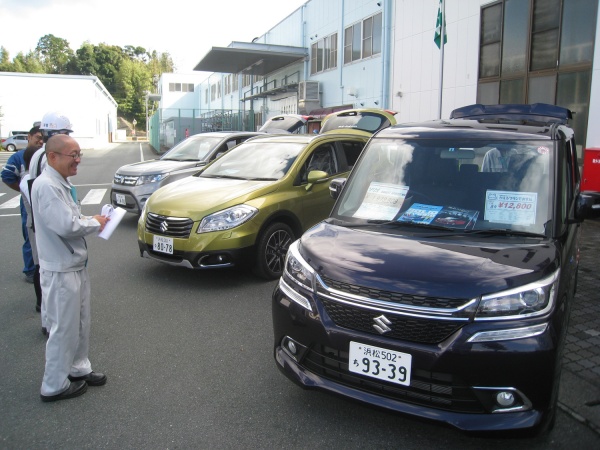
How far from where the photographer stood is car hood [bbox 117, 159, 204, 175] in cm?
891

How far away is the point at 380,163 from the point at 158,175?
584 cm

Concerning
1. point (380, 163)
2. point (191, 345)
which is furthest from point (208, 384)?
point (380, 163)

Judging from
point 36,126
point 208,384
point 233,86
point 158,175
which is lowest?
point 208,384

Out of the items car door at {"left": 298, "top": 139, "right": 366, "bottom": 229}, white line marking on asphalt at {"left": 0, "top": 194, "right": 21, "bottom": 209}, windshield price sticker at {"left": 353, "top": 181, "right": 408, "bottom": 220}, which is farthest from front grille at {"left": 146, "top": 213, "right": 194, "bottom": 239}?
white line marking on asphalt at {"left": 0, "top": 194, "right": 21, "bottom": 209}

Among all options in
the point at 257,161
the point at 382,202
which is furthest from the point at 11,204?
the point at 382,202

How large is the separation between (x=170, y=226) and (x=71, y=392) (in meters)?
2.46

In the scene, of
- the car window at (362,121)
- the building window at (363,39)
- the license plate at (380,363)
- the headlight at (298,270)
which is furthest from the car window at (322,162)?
the building window at (363,39)

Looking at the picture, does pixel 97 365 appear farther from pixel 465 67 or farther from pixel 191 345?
pixel 465 67

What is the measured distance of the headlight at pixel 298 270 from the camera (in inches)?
117

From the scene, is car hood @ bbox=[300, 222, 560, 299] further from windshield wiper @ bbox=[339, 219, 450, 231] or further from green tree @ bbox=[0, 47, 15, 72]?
green tree @ bbox=[0, 47, 15, 72]

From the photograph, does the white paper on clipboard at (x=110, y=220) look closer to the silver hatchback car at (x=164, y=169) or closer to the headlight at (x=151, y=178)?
the silver hatchback car at (x=164, y=169)

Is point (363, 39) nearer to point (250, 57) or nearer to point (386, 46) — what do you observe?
point (386, 46)

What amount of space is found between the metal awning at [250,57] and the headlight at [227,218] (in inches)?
833

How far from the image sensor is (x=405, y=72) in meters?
17.1
